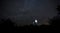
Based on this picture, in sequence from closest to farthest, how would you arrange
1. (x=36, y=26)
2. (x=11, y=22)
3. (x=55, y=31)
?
(x=55, y=31)
(x=36, y=26)
(x=11, y=22)

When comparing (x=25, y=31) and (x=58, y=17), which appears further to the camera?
(x=58, y=17)

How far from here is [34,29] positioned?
37.2ft

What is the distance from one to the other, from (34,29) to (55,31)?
227 centimetres

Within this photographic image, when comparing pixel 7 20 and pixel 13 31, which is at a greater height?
pixel 7 20

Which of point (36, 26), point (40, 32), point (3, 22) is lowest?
point (40, 32)

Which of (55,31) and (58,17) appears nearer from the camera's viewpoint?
(55,31)

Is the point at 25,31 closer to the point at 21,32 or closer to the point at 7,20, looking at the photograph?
the point at 21,32

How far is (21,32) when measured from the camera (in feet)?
36.3

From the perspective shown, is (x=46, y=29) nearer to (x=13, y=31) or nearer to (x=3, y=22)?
(x=13, y=31)

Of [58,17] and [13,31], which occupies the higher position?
[58,17]

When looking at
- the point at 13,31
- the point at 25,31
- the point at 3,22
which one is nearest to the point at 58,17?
the point at 25,31

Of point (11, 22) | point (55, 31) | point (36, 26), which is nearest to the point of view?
point (55, 31)

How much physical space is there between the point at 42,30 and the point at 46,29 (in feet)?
1.65

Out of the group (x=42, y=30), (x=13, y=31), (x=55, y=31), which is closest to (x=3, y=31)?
(x=13, y=31)
